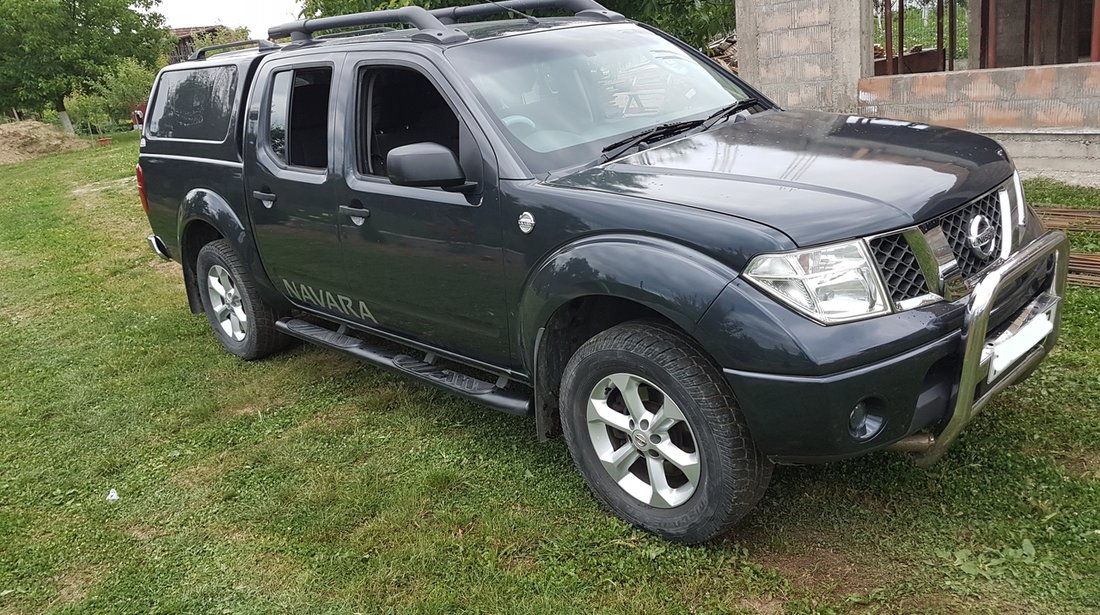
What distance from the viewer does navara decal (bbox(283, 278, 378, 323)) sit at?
14.6 ft

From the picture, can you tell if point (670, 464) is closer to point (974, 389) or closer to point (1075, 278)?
point (974, 389)

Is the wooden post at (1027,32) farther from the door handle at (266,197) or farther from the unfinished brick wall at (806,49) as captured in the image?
the door handle at (266,197)

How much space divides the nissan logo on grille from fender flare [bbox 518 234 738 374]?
884 millimetres

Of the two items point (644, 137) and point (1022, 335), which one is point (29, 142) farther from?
point (1022, 335)

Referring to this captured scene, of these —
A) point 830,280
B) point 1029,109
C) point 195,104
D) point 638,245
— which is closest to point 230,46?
point 195,104

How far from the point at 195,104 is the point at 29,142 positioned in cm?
2579

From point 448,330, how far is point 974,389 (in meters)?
2.16

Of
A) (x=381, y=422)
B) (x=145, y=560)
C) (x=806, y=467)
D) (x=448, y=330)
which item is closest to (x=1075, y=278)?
(x=806, y=467)

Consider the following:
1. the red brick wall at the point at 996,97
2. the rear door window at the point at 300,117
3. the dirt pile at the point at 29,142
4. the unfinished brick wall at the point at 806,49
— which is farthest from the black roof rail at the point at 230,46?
the dirt pile at the point at 29,142

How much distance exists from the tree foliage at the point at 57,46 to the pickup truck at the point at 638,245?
104ft

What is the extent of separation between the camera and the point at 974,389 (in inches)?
110

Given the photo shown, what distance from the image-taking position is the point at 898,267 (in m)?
2.76

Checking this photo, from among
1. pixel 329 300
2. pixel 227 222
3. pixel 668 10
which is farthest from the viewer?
pixel 668 10

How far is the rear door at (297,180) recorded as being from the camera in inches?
173
